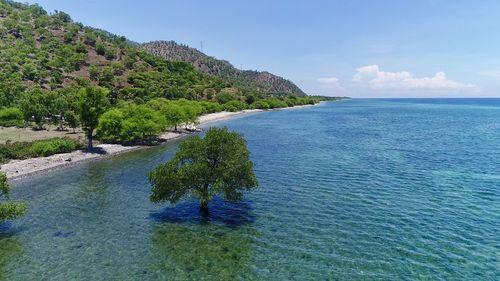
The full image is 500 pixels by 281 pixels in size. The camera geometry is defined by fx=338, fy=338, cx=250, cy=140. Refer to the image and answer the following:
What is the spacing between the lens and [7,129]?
9594 cm

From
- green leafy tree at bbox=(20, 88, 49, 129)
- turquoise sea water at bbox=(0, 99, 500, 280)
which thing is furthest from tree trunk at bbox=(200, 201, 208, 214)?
green leafy tree at bbox=(20, 88, 49, 129)

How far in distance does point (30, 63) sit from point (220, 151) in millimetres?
166595

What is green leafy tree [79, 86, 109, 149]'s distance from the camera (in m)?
79.7

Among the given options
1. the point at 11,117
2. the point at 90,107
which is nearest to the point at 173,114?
the point at 90,107

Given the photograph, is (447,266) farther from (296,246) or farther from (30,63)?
(30,63)

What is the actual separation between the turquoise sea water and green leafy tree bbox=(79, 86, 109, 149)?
19397 millimetres

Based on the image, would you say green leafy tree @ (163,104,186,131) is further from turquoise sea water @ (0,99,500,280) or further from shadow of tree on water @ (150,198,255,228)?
shadow of tree on water @ (150,198,255,228)

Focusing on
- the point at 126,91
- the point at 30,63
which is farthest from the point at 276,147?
the point at 30,63

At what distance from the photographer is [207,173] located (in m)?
39.9

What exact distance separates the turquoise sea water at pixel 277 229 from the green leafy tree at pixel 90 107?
19397 mm

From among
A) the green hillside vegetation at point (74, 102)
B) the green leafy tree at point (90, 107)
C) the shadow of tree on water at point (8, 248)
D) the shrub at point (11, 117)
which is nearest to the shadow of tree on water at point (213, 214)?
the shadow of tree on water at point (8, 248)

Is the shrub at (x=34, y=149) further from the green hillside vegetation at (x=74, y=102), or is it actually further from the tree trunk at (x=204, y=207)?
the tree trunk at (x=204, y=207)

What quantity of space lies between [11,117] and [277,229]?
104 m

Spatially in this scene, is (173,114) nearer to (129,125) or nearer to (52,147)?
(129,125)
